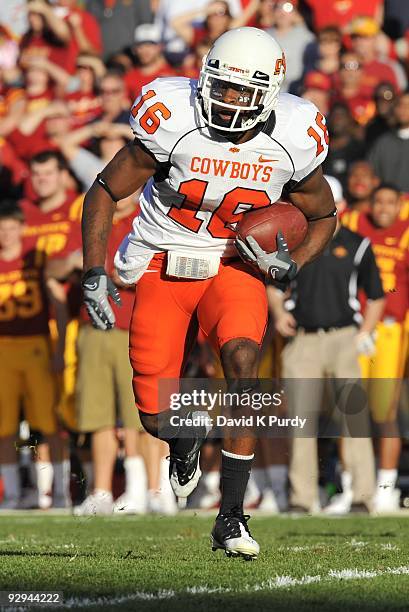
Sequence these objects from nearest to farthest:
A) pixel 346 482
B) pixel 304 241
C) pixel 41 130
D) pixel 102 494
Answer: pixel 304 241 → pixel 102 494 → pixel 346 482 → pixel 41 130

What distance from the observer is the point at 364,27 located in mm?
10492

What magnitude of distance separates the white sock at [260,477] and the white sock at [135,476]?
920mm

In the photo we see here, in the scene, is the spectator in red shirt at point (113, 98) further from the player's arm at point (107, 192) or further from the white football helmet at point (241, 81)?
the white football helmet at point (241, 81)

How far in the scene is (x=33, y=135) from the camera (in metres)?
10.2

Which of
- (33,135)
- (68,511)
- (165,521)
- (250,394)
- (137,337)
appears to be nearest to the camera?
(250,394)

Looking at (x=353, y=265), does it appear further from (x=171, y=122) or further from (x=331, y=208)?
(x=171, y=122)

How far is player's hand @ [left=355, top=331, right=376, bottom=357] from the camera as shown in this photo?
8.20 meters

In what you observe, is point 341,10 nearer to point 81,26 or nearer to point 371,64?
point 371,64

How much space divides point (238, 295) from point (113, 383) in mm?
3244

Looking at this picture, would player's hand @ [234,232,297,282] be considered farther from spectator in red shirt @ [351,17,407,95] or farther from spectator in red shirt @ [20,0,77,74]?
spectator in red shirt @ [20,0,77,74]

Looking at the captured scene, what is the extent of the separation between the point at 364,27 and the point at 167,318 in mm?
5695

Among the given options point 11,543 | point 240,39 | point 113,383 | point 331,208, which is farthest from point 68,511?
point 240,39

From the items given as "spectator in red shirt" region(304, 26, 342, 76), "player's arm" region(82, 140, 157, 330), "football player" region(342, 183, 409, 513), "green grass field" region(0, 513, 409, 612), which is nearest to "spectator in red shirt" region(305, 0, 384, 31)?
"spectator in red shirt" region(304, 26, 342, 76)

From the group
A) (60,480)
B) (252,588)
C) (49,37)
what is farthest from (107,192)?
(49,37)
